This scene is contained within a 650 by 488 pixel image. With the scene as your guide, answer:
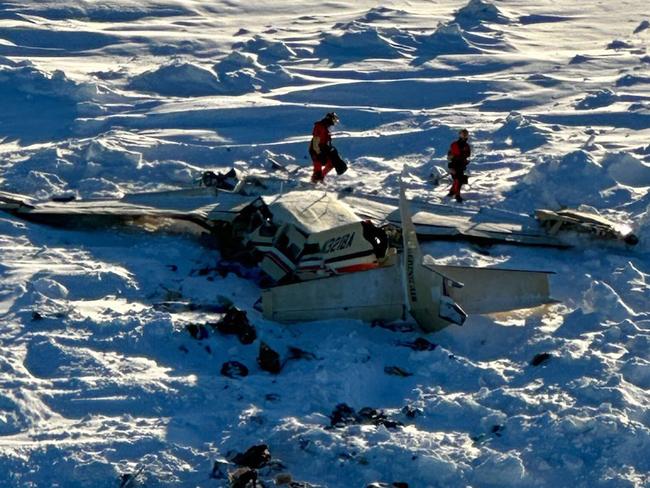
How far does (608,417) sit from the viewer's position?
11633 mm

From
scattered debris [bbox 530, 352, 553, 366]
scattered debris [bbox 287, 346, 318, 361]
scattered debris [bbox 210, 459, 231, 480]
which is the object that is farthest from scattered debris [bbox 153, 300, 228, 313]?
scattered debris [bbox 530, 352, 553, 366]

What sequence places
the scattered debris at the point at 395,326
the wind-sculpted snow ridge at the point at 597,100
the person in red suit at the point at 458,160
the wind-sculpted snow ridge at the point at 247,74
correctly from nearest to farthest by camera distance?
1. the scattered debris at the point at 395,326
2. the person in red suit at the point at 458,160
3. the wind-sculpted snow ridge at the point at 597,100
4. the wind-sculpted snow ridge at the point at 247,74

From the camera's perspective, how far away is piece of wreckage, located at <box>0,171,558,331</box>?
1377 centimetres

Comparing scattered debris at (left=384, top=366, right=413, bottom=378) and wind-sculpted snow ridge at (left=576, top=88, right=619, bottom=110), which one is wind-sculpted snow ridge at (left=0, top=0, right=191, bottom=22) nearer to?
wind-sculpted snow ridge at (left=576, top=88, right=619, bottom=110)

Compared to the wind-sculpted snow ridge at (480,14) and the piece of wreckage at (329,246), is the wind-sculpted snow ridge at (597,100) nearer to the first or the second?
the wind-sculpted snow ridge at (480,14)

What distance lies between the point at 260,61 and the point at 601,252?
13.1 m

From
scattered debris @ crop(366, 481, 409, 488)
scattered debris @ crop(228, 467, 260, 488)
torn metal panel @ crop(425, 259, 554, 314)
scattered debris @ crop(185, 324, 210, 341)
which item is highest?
torn metal panel @ crop(425, 259, 554, 314)

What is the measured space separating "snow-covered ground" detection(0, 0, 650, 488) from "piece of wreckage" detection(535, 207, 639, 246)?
0.20 meters

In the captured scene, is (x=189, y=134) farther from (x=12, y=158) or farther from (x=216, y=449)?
(x=216, y=449)

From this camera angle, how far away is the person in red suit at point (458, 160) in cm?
1833

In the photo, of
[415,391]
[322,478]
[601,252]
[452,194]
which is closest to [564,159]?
[452,194]

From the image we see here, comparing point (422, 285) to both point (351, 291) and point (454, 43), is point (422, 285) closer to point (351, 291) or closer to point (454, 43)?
point (351, 291)

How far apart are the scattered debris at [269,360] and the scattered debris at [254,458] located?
195cm

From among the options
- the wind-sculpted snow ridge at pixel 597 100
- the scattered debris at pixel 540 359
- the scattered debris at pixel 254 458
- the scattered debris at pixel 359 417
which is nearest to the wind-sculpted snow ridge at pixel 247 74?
the wind-sculpted snow ridge at pixel 597 100
